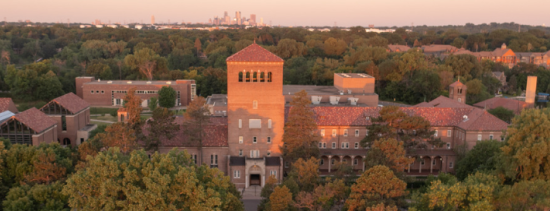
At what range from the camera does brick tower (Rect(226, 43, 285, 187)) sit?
150 feet

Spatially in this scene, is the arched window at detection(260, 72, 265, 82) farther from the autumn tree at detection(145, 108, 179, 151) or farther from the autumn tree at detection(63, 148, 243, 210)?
the autumn tree at detection(63, 148, 243, 210)

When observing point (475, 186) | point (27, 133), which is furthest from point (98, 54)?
point (475, 186)

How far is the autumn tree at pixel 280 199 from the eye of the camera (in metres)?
33.4

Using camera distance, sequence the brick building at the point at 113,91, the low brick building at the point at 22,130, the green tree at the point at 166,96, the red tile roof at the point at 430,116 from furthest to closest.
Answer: the brick building at the point at 113,91 → the green tree at the point at 166,96 → the red tile roof at the point at 430,116 → the low brick building at the point at 22,130

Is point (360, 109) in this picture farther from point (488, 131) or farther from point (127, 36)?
point (127, 36)

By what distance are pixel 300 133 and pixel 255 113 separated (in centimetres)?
514

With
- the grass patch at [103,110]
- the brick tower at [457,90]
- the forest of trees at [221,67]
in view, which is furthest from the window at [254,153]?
the forest of trees at [221,67]

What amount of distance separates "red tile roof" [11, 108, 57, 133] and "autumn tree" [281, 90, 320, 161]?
25967 mm

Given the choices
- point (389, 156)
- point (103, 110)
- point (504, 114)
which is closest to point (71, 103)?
point (103, 110)

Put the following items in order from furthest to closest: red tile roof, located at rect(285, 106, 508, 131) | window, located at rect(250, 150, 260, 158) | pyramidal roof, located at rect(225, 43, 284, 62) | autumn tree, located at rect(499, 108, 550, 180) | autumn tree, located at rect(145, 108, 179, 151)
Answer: red tile roof, located at rect(285, 106, 508, 131)
window, located at rect(250, 150, 260, 158)
pyramidal roof, located at rect(225, 43, 284, 62)
autumn tree, located at rect(145, 108, 179, 151)
autumn tree, located at rect(499, 108, 550, 180)

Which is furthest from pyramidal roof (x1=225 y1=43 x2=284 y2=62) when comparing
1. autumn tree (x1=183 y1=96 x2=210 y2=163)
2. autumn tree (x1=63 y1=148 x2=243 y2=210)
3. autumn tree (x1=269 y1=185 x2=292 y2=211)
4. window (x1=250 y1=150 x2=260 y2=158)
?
autumn tree (x1=63 y1=148 x2=243 y2=210)

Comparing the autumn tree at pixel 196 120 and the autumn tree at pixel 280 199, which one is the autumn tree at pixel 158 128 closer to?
the autumn tree at pixel 196 120

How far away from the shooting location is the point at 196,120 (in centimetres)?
4550

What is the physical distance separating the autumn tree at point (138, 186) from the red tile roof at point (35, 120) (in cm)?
2227
